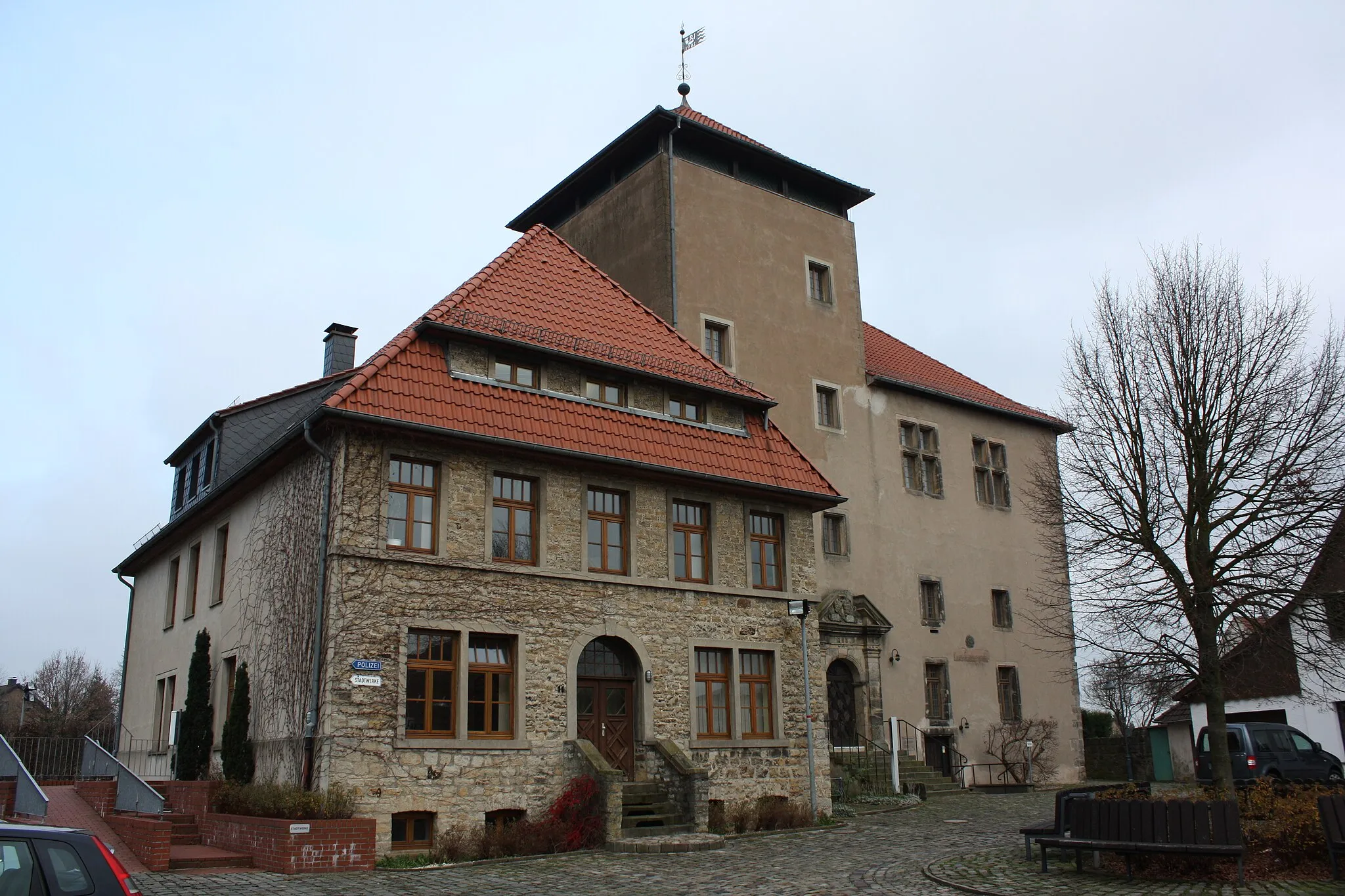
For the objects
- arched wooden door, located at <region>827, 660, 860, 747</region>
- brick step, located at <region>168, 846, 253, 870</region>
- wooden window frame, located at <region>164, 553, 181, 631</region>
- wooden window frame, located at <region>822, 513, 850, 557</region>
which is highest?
wooden window frame, located at <region>822, 513, 850, 557</region>

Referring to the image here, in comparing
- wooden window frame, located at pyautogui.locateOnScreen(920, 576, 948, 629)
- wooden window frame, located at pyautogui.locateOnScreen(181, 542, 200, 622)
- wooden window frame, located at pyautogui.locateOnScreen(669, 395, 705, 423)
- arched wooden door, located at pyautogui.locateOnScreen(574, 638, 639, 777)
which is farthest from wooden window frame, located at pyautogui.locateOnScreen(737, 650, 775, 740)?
wooden window frame, located at pyautogui.locateOnScreen(181, 542, 200, 622)

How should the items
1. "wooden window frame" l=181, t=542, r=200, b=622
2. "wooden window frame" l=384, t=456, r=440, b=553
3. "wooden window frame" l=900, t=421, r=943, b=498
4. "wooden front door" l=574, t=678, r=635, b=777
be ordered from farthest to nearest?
"wooden window frame" l=900, t=421, r=943, b=498, "wooden window frame" l=181, t=542, r=200, b=622, "wooden front door" l=574, t=678, r=635, b=777, "wooden window frame" l=384, t=456, r=440, b=553

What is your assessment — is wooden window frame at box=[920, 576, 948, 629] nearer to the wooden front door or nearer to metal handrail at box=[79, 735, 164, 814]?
the wooden front door

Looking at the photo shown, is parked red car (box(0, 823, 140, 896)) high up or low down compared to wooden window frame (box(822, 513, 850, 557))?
down

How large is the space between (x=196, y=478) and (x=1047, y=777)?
22.2m

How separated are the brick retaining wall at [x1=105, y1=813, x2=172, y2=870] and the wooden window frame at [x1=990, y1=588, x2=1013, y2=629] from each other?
22036mm

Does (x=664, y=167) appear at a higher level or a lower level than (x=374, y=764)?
higher

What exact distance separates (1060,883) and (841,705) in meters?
14.3

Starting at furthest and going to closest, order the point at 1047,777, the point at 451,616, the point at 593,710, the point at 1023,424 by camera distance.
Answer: the point at 1023,424
the point at 1047,777
the point at 593,710
the point at 451,616

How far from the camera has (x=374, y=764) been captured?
14883 millimetres

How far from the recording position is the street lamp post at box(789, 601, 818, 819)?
64.6ft

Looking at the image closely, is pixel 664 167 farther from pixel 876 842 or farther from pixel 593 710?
pixel 876 842

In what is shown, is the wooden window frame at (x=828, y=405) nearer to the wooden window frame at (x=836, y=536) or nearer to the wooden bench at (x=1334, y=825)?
the wooden window frame at (x=836, y=536)

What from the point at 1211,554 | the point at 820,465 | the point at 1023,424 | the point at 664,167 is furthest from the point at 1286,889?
the point at 1023,424
